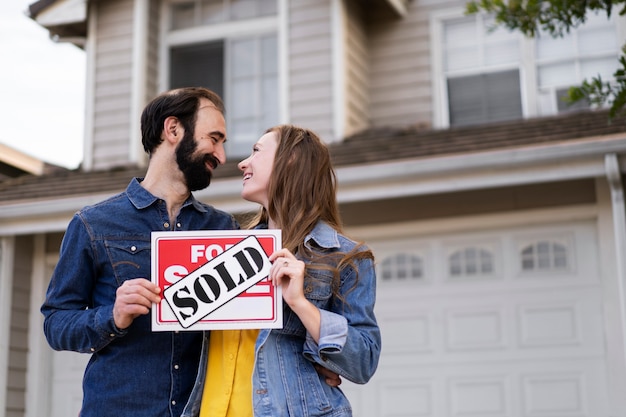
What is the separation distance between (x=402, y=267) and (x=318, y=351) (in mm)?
5528

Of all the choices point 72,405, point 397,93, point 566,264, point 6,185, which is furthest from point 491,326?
point 6,185

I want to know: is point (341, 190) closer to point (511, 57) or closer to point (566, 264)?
point (566, 264)

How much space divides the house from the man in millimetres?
4498

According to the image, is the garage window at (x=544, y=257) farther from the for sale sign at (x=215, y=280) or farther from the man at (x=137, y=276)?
the for sale sign at (x=215, y=280)

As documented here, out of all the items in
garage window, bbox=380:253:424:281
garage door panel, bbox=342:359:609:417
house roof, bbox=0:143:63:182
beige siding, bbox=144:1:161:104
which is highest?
beige siding, bbox=144:1:161:104

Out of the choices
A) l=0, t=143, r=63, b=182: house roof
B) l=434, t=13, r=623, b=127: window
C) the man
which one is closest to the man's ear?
the man

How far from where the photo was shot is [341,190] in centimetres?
782

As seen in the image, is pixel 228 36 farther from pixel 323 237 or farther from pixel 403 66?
pixel 323 237

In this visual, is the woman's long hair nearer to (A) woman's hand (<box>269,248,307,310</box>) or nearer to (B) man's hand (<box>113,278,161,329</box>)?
(A) woman's hand (<box>269,248,307,310</box>)

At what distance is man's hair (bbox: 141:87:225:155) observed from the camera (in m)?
3.19

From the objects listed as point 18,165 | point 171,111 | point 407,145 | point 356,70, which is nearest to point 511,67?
point 356,70

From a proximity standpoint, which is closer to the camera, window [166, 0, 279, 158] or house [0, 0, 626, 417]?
house [0, 0, 626, 417]

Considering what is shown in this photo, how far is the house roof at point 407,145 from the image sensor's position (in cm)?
766

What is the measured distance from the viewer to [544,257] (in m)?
7.78
